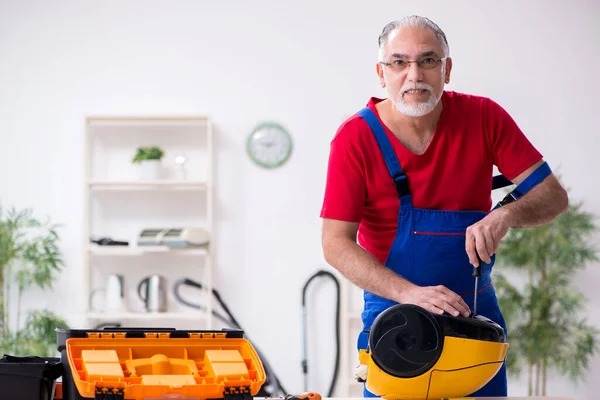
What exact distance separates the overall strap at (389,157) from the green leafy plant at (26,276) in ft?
10.4

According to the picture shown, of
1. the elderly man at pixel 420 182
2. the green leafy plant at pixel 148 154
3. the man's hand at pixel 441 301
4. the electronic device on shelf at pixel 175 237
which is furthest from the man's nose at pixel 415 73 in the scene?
the green leafy plant at pixel 148 154

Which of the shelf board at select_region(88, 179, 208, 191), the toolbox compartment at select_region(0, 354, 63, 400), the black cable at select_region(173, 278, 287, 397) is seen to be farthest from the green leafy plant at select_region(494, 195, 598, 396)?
the toolbox compartment at select_region(0, 354, 63, 400)

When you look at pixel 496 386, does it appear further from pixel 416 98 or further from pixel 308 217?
pixel 308 217

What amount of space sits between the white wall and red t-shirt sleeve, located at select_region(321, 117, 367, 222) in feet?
10.3

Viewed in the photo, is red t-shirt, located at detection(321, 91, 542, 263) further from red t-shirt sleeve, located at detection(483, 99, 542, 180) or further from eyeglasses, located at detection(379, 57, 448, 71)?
eyeglasses, located at detection(379, 57, 448, 71)

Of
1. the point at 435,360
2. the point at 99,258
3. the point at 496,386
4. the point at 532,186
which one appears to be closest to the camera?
the point at 435,360

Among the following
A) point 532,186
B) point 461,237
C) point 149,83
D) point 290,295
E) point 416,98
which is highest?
point 149,83

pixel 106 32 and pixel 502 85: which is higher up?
pixel 106 32

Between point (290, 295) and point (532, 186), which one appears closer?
point (532, 186)

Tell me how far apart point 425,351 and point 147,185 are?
375cm

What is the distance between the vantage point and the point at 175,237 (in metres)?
4.88

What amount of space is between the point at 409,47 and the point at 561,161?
11.5ft

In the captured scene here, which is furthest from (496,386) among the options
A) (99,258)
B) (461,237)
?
(99,258)

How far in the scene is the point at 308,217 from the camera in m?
5.24
